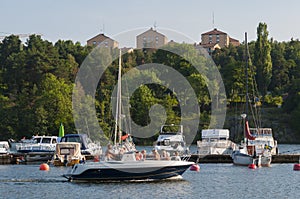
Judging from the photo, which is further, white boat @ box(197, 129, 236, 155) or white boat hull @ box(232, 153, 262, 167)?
white boat @ box(197, 129, 236, 155)

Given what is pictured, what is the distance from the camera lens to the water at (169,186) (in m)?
42.7

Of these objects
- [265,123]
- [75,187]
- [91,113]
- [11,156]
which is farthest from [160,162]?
[265,123]

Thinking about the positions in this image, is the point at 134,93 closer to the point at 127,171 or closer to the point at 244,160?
the point at 244,160

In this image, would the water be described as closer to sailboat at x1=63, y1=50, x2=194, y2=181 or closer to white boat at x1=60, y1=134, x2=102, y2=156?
sailboat at x1=63, y1=50, x2=194, y2=181

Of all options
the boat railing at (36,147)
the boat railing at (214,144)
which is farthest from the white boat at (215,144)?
the boat railing at (36,147)

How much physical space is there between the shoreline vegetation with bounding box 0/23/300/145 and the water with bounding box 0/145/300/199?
181 feet

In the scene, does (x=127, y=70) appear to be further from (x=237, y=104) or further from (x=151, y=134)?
(x=237, y=104)

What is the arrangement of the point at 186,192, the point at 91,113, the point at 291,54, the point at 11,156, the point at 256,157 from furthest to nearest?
the point at 291,54 → the point at 91,113 → the point at 11,156 → the point at 256,157 → the point at 186,192

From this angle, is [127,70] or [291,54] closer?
[127,70]

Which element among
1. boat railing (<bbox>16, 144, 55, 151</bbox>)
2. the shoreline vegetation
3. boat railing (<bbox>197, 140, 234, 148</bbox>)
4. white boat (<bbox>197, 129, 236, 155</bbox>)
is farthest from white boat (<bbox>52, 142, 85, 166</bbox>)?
the shoreline vegetation

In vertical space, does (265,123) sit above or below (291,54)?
below

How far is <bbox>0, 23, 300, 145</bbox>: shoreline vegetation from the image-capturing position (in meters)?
119

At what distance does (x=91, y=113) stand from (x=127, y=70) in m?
18.5

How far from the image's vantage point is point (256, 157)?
63719mm
